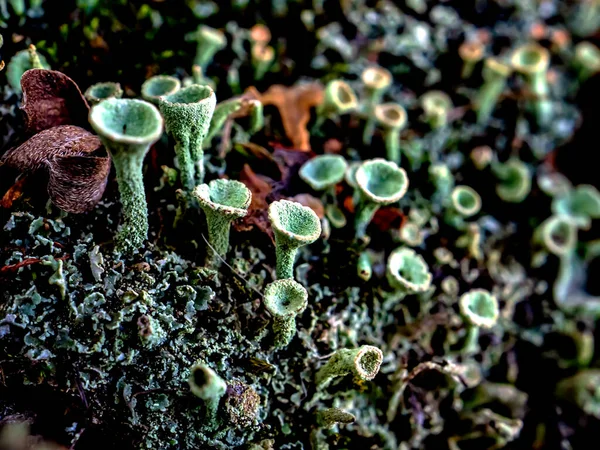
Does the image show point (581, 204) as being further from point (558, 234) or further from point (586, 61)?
point (586, 61)

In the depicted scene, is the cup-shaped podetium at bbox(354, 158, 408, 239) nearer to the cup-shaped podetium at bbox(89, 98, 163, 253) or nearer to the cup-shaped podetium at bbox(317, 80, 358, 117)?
the cup-shaped podetium at bbox(317, 80, 358, 117)

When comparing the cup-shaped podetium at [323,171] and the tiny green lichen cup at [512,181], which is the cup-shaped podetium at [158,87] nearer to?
the cup-shaped podetium at [323,171]

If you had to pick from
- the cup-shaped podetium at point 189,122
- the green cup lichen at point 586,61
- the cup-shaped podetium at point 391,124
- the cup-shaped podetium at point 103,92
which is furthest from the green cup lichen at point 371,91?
the green cup lichen at point 586,61

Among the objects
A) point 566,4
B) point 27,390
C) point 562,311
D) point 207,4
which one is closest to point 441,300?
point 562,311

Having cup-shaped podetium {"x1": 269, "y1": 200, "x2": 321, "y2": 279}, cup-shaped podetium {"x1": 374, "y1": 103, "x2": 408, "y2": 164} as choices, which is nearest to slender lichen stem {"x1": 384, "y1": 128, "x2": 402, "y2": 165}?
cup-shaped podetium {"x1": 374, "y1": 103, "x2": 408, "y2": 164}

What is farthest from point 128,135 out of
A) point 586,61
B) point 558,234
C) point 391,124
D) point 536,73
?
point 586,61

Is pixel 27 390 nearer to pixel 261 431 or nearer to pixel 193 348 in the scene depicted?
pixel 193 348
